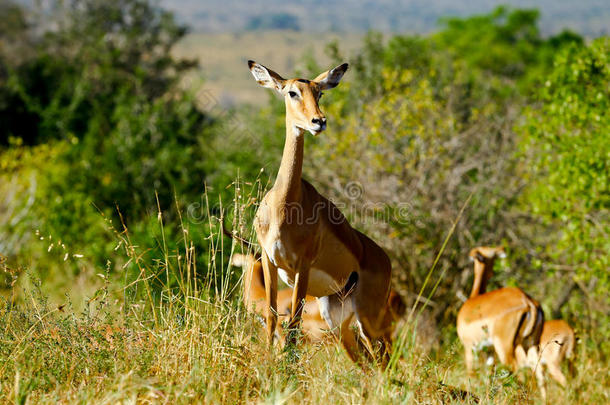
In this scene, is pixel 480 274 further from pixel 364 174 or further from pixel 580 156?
pixel 364 174

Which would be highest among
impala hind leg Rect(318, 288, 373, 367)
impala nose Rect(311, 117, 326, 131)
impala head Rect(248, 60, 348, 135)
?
impala head Rect(248, 60, 348, 135)

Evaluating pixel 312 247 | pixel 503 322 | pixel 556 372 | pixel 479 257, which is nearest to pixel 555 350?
pixel 556 372

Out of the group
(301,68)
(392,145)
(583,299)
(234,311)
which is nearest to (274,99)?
(301,68)

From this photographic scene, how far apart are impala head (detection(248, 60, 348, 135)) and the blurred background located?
54 cm

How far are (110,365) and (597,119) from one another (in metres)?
5.77

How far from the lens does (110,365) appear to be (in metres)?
3.97

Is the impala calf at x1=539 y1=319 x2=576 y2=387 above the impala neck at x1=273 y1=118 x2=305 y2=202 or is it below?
below

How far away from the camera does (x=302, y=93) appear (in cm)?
445

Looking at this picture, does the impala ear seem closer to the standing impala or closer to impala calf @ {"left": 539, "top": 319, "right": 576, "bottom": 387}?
impala calf @ {"left": 539, "top": 319, "right": 576, "bottom": 387}

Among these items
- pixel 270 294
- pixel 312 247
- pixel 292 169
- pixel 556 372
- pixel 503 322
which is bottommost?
pixel 556 372

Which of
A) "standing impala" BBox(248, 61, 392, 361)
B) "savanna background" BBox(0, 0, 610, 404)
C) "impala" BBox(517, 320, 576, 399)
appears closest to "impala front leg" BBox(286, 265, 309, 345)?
"standing impala" BBox(248, 61, 392, 361)

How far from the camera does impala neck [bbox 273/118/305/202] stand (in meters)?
4.54

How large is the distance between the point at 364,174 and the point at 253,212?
11.4 feet

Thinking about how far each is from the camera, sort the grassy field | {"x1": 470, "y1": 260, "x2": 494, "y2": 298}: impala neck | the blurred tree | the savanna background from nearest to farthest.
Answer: the grassy field
the savanna background
the blurred tree
{"x1": 470, "y1": 260, "x2": 494, "y2": 298}: impala neck
